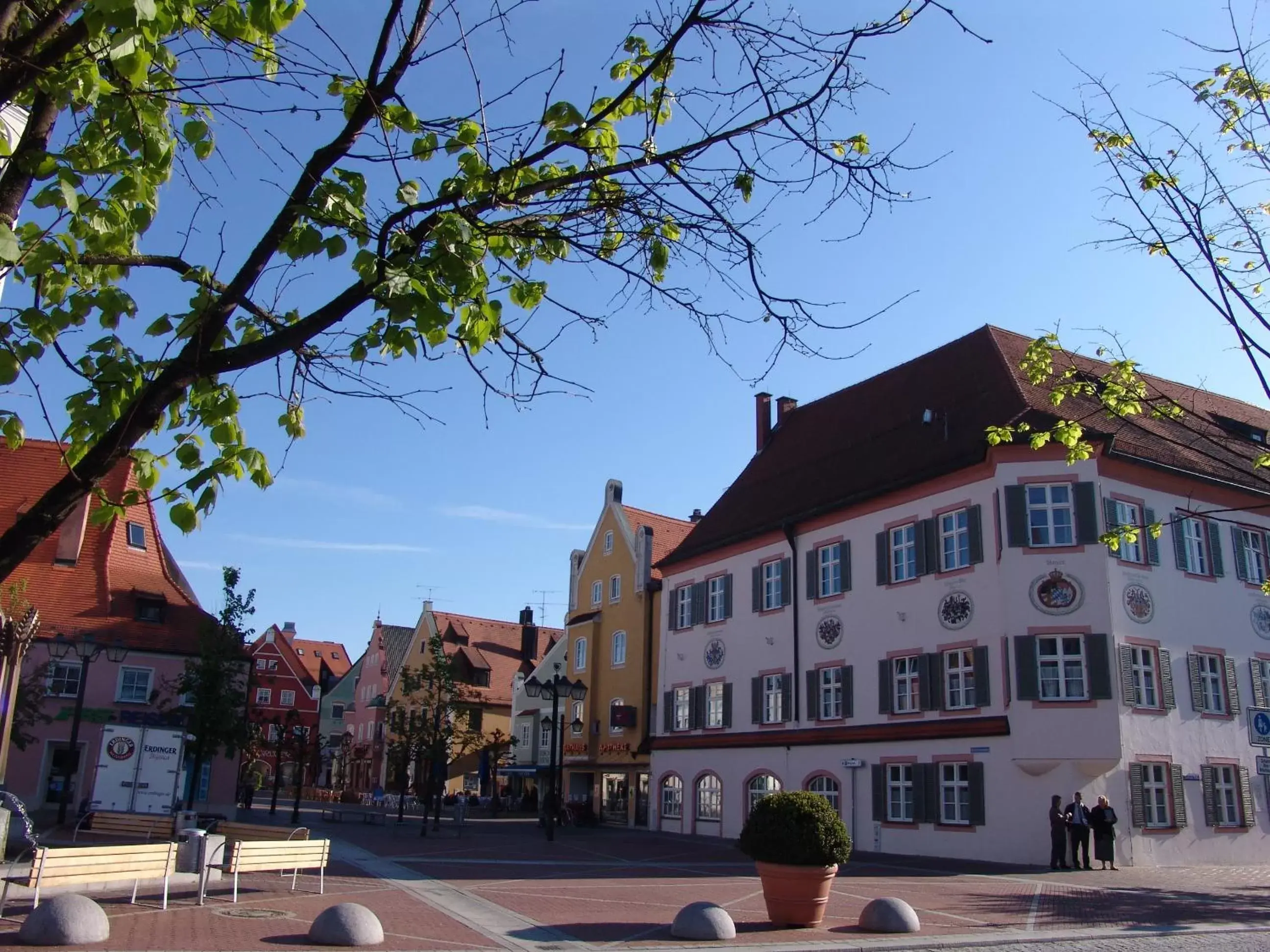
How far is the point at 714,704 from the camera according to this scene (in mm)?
35688

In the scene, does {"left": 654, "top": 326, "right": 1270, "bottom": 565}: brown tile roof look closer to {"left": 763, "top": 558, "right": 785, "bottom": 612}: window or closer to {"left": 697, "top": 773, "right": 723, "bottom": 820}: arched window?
{"left": 763, "top": 558, "right": 785, "bottom": 612}: window

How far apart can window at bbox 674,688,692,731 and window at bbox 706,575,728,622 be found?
8.92 feet

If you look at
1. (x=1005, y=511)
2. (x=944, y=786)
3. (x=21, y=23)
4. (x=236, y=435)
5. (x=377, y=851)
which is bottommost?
(x=377, y=851)

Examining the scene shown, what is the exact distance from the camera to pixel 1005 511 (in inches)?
1003

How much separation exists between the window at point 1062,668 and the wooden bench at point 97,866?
61.0ft

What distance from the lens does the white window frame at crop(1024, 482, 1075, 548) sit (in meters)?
25.2

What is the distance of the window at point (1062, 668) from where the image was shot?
24.2 m

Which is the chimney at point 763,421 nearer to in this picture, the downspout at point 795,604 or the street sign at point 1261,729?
the downspout at point 795,604

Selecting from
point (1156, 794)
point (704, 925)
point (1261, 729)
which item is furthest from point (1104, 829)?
point (704, 925)

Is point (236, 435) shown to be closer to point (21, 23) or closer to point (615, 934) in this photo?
point (21, 23)

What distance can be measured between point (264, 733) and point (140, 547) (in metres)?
26.1

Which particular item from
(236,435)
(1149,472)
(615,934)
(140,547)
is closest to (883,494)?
(1149,472)

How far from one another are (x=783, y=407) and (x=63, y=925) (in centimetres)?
3440

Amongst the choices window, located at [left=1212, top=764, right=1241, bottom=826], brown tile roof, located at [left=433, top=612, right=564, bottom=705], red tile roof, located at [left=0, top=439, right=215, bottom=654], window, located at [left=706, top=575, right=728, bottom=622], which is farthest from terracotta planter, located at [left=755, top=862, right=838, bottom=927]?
brown tile roof, located at [left=433, top=612, right=564, bottom=705]
